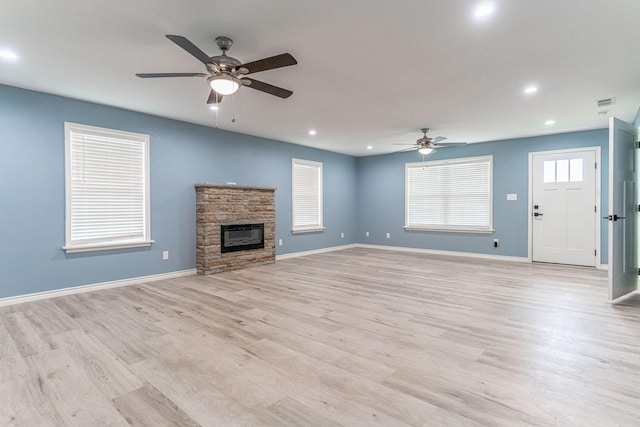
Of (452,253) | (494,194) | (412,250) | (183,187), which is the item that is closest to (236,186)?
(183,187)

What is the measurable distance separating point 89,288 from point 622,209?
6.90 m

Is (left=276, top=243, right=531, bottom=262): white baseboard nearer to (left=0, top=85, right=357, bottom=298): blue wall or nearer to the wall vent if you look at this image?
(left=0, top=85, right=357, bottom=298): blue wall

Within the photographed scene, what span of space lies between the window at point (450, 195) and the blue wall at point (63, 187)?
325cm

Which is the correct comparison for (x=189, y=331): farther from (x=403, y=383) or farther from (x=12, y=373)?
(x=403, y=383)

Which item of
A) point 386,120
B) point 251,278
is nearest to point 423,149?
point 386,120

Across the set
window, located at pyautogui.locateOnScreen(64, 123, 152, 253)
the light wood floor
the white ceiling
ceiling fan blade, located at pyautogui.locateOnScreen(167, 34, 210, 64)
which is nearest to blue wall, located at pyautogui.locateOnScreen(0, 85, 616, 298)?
window, located at pyautogui.locateOnScreen(64, 123, 152, 253)

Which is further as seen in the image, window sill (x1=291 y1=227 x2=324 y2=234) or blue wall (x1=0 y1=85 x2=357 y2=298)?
window sill (x1=291 y1=227 x2=324 y2=234)

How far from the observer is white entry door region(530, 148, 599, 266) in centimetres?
581

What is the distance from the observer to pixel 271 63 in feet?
8.06

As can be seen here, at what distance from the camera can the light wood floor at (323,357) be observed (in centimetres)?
176

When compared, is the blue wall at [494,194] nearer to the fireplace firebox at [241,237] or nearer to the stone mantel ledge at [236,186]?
the stone mantel ledge at [236,186]

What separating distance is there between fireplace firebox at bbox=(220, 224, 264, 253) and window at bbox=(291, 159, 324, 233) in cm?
115

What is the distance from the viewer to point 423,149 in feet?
19.8

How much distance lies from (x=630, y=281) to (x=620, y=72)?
2.57 metres
